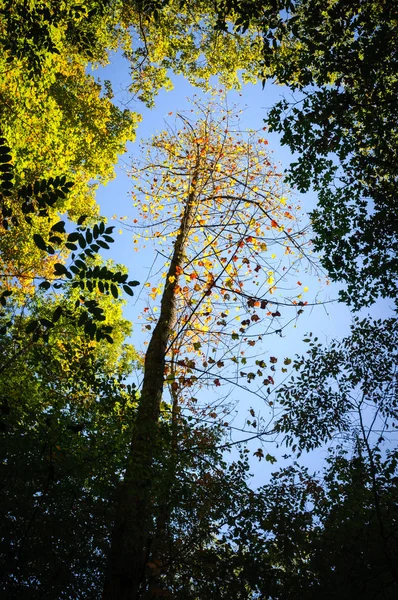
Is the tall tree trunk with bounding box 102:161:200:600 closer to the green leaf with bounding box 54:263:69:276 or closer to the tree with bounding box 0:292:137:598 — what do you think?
the tree with bounding box 0:292:137:598

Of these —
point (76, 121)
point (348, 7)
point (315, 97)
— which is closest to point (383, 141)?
point (315, 97)

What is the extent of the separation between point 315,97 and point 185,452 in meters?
5.20

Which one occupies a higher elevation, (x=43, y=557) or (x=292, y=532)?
(x=292, y=532)

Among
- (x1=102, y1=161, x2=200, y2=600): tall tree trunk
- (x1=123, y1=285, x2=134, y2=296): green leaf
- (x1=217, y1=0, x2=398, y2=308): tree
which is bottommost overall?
(x1=102, y1=161, x2=200, y2=600): tall tree trunk

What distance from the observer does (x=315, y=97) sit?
588cm

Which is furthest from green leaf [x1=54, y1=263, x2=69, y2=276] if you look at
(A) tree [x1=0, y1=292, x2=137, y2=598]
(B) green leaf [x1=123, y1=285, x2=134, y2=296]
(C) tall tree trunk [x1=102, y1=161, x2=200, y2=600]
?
(C) tall tree trunk [x1=102, y1=161, x2=200, y2=600]

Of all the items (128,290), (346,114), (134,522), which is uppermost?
(346,114)

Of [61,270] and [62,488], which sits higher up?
[61,270]

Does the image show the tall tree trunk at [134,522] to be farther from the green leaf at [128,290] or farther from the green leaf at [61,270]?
the green leaf at [61,270]

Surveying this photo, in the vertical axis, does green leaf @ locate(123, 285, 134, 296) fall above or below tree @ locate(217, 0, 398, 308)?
below

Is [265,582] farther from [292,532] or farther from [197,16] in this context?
[197,16]

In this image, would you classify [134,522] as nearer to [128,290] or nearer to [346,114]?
[128,290]

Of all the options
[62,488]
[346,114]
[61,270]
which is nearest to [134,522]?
[62,488]

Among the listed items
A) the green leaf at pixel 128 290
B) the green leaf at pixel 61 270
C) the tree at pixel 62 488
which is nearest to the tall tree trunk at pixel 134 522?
the tree at pixel 62 488
